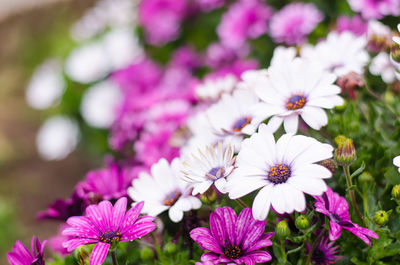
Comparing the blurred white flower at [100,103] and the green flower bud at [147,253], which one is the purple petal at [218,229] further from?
the blurred white flower at [100,103]

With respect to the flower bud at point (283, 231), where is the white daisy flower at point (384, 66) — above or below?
below

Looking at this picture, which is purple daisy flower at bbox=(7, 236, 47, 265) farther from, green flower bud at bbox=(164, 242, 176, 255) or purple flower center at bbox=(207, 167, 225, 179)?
purple flower center at bbox=(207, 167, 225, 179)

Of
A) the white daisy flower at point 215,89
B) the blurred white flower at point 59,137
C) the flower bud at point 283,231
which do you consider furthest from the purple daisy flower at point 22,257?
the blurred white flower at point 59,137

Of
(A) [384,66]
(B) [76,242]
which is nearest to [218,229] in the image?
(B) [76,242]

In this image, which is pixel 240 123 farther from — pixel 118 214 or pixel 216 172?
pixel 118 214

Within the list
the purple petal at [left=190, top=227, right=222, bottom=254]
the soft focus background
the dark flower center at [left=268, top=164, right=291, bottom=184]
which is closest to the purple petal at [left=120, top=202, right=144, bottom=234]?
the purple petal at [left=190, top=227, right=222, bottom=254]

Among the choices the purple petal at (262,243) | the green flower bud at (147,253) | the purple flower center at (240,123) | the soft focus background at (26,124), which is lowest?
the soft focus background at (26,124)
